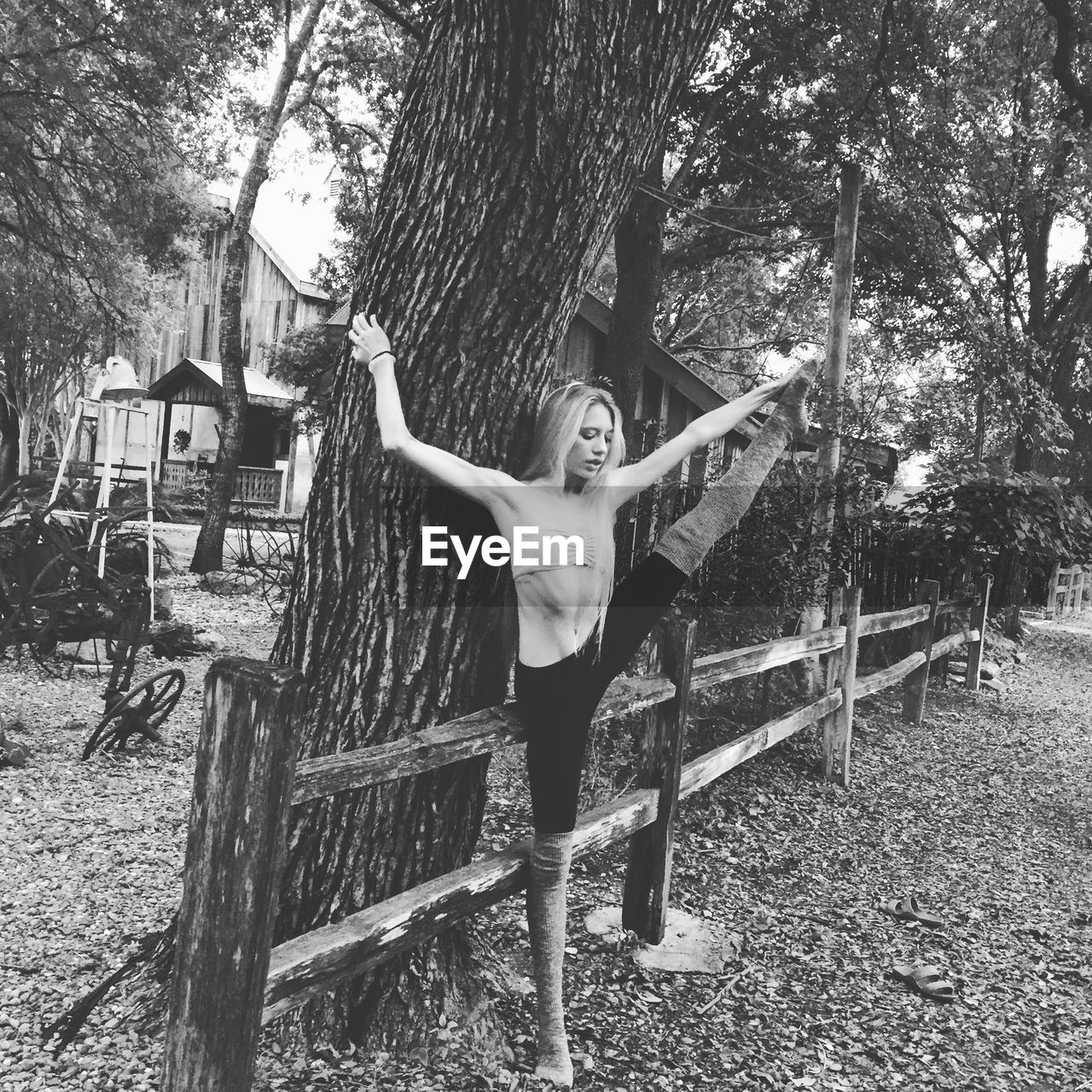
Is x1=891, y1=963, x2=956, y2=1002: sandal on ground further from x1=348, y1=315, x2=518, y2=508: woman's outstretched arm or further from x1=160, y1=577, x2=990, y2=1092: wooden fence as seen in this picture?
x1=348, y1=315, x2=518, y2=508: woman's outstretched arm

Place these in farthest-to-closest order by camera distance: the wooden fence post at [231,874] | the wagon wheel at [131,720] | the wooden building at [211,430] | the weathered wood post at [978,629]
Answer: the wooden building at [211,430] < the weathered wood post at [978,629] < the wagon wheel at [131,720] < the wooden fence post at [231,874]

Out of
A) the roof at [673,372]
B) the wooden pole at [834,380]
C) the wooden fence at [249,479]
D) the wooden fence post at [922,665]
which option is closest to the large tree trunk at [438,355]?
the wooden pole at [834,380]

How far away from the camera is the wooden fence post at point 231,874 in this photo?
202 centimetres

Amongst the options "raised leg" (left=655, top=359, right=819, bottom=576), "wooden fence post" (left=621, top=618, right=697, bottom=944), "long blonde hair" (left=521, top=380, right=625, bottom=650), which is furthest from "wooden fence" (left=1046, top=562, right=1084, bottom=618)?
"long blonde hair" (left=521, top=380, right=625, bottom=650)

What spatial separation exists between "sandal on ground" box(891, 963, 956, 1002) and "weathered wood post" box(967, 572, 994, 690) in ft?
24.6

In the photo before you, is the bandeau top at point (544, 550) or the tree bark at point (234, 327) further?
the tree bark at point (234, 327)

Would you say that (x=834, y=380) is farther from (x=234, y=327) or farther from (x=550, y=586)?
(x=234, y=327)

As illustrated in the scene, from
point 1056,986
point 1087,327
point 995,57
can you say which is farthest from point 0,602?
point 1087,327

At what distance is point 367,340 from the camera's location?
109 inches

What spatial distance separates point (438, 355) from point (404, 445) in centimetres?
41

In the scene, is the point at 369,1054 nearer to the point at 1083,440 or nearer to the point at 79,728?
the point at 79,728
